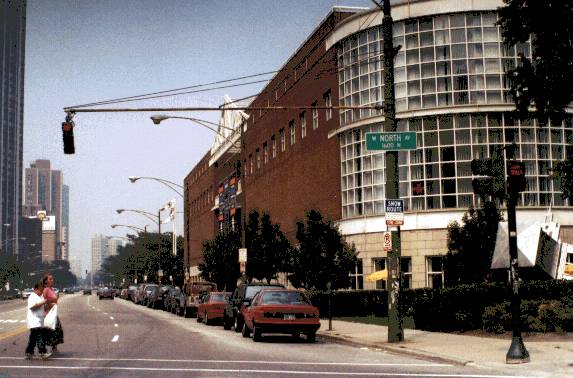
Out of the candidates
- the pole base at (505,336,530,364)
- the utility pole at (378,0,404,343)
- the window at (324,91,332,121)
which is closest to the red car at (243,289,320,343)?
the utility pole at (378,0,404,343)

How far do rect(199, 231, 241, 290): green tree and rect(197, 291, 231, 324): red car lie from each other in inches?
728

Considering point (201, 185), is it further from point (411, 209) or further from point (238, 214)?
point (411, 209)

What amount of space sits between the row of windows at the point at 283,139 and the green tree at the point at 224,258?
9.03 metres

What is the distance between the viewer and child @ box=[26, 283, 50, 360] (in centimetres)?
1681

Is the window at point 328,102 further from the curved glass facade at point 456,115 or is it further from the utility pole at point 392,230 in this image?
the utility pole at point 392,230

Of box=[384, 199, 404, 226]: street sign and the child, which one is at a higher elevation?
box=[384, 199, 404, 226]: street sign

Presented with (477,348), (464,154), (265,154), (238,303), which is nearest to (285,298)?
(238,303)

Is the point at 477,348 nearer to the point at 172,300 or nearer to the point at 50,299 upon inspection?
the point at 50,299

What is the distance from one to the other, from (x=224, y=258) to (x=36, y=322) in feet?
124

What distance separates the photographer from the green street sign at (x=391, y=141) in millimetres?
20953

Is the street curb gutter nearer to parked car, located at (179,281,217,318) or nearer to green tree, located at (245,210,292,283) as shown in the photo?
parked car, located at (179,281,217,318)

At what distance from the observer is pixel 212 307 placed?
3344 centimetres

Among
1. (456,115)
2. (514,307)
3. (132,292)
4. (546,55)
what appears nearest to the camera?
(514,307)

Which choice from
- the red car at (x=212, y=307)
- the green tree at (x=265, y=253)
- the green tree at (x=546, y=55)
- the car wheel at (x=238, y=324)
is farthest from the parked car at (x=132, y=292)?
the green tree at (x=546, y=55)
